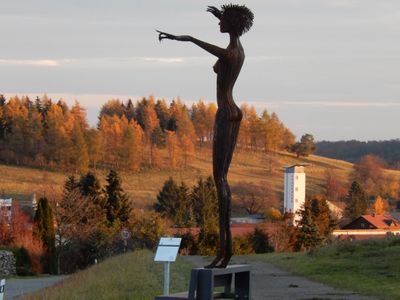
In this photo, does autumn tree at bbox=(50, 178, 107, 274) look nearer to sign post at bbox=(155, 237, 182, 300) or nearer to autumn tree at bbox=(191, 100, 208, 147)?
sign post at bbox=(155, 237, 182, 300)

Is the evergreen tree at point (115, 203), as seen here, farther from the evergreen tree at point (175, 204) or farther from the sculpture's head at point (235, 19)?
the sculpture's head at point (235, 19)

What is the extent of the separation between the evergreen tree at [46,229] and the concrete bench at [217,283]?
39028 millimetres

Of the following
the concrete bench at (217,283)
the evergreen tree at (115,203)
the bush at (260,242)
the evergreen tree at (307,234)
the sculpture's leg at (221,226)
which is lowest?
the bush at (260,242)

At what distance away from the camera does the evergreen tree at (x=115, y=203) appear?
68688 mm

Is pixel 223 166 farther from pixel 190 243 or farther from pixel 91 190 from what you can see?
pixel 91 190

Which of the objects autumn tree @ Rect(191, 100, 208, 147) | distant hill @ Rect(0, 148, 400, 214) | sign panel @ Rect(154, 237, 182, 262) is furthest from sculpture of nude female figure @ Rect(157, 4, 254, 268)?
autumn tree @ Rect(191, 100, 208, 147)

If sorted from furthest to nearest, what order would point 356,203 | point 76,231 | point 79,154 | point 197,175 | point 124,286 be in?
point 197,175 → point 79,154 → point 356,203 → point 76,231 → point 124,286

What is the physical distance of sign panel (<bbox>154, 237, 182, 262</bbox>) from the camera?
14.7 metres

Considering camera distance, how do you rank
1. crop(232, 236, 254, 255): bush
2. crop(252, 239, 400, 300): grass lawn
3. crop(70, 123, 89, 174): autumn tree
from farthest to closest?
crop(70, 123, 89, 174): autumn tree, crop(232, 236, 254, 255): bush, crop(252, 239, 400, 300): grass lawn

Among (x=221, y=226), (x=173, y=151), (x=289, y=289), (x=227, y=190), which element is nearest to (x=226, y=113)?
(x=227, y=190)

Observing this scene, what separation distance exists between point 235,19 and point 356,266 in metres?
15.7

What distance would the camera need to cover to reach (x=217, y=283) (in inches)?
489

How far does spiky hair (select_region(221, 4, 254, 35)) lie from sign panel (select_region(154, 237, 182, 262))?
3.81 meters

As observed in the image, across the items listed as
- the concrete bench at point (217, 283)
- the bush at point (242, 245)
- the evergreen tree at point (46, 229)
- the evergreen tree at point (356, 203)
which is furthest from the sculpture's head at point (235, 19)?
the evergreen tree at point (356, 203)
